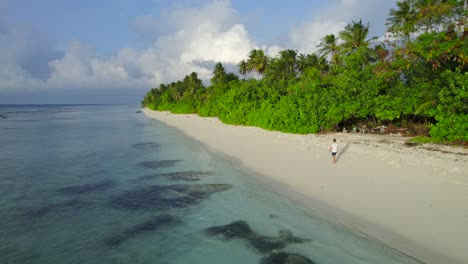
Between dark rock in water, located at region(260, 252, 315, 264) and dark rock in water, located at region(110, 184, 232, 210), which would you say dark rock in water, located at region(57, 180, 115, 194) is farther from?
dark rock in water, located at region(260, 252, 315, 264)

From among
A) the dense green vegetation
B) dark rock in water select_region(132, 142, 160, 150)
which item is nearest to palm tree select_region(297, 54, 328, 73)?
the dense green vegetation

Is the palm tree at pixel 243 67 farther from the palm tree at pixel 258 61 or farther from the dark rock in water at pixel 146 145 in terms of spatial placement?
the dark rock in water at pixel 146 145

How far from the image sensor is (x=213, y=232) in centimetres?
835

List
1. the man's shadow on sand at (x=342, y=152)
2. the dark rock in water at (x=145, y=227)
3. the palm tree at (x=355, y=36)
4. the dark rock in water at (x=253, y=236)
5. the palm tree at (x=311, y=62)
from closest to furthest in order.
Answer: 1. the dark rock in water at (x=253, y=236)
2. the dark rock in water at (x=145, y=227)
3. the man's shadow on sand at (x=342, y=152)
4. the palm tree at (x=355, y=36)
5. the palm tree at (x=311, y=62)

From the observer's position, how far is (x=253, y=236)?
7.91 metres

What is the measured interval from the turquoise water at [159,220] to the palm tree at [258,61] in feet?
147

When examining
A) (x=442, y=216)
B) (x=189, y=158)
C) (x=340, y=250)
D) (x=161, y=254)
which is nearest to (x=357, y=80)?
(x=189, y=158)

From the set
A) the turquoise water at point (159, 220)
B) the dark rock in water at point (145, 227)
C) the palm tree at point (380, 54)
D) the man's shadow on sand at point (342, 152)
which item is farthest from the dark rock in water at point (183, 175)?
the palm tree at point (380, 54)

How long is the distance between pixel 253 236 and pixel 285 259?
1.39 m

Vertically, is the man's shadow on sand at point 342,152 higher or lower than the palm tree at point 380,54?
lower

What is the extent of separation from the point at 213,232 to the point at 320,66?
4661 cm

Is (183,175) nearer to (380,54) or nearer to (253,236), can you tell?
(253,236)

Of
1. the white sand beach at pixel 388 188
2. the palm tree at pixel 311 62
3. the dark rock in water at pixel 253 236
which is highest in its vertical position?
the palm tree at pixel 311 62

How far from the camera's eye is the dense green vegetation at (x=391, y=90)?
48.9 feet
